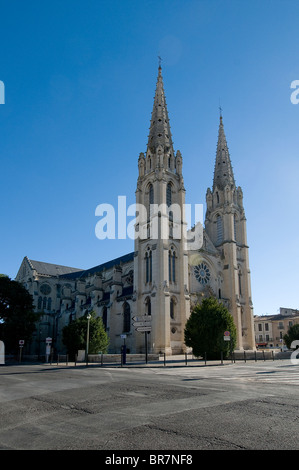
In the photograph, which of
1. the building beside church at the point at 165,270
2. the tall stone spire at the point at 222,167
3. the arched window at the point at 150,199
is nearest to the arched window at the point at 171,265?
the building beside church at the point at 165,270

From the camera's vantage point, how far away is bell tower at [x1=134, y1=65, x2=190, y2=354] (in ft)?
141

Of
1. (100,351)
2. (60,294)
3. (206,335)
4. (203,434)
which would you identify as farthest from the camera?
(60,294)

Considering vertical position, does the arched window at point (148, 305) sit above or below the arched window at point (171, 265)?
below

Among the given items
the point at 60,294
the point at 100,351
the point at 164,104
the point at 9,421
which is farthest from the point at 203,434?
the point at 60,294

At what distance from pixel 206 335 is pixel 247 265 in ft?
90.3

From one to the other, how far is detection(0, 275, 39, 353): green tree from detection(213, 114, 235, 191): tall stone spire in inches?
Answer: 1393

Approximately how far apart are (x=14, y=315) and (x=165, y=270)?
19.4 meters

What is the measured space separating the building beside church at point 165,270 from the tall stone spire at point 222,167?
0.61 ft

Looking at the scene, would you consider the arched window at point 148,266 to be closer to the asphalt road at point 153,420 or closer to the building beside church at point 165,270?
the building beside church at point 165,270

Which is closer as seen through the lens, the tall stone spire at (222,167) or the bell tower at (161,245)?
the bell tower at (161,245)

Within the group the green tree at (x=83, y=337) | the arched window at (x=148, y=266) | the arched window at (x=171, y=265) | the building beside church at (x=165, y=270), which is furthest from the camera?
the arched window at (x=148, y=266)

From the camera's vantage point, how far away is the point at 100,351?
36.3m

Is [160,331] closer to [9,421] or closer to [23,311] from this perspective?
[23,311]

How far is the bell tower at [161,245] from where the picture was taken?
43.1m
